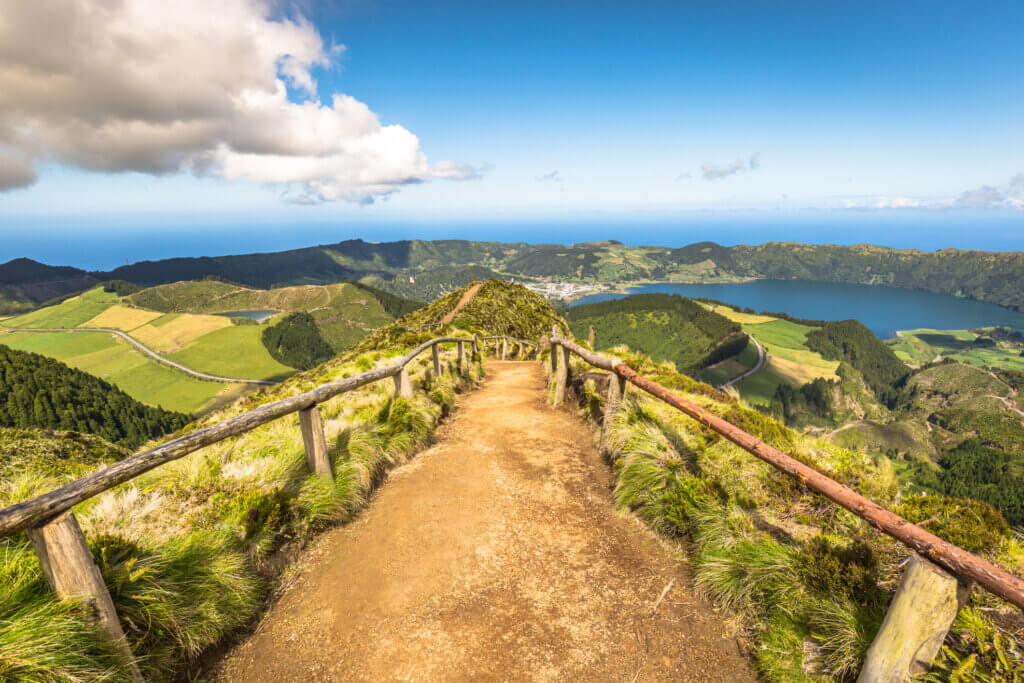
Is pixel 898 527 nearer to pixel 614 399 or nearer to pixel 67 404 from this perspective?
pixel 614 399

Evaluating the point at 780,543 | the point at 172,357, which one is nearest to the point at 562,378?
the point at 780,543

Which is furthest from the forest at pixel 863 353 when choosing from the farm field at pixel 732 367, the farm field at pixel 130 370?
the farm field at pixel 130 370

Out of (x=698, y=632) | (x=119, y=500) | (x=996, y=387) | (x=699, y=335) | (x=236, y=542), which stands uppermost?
(x=119, y=500)

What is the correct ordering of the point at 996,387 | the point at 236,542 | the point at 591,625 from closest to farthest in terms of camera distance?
the point at 591,625 < the point at 236,542 < the point at 996,387

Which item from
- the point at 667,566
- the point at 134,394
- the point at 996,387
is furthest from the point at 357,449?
the point at 996,387

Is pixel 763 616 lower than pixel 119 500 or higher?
lower

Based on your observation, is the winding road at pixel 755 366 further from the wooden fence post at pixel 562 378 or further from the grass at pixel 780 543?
the grass at pixel 780 543

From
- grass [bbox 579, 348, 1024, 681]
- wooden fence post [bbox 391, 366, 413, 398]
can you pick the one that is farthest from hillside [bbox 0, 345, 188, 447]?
grass [bbox 579, 348, 1024, 681]

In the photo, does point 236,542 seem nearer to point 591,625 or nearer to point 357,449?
point 357,449
